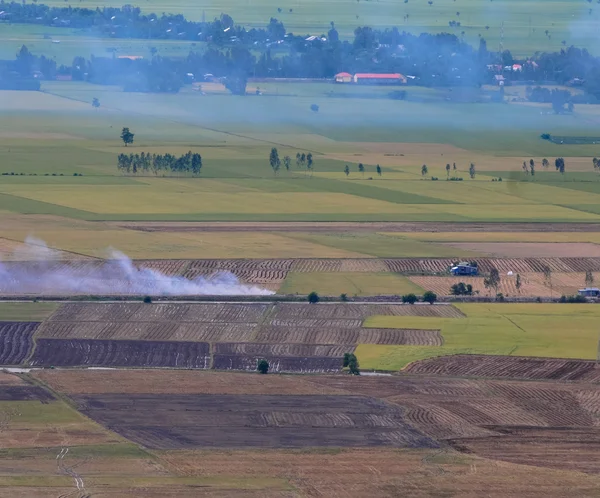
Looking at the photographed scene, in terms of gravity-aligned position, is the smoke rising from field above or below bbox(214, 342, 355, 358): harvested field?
above

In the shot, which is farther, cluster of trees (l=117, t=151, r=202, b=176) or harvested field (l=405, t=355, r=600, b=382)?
cluster of trees (l=117, t=151, r=202, b=176)

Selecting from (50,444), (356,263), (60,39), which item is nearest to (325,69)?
(60,39)

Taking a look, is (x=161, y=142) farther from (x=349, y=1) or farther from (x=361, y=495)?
(x=349, y=1)

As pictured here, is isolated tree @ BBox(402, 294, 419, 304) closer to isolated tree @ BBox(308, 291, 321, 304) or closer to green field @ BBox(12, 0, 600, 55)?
isolated tree @ BBox(308, 291, 321, 304)

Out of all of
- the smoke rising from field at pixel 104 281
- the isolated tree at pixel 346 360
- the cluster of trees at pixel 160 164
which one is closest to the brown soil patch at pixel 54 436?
the isolated tree at pixel 346 360

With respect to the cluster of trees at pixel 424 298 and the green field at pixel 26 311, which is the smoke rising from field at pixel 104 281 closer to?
the green field at pixel 26 311

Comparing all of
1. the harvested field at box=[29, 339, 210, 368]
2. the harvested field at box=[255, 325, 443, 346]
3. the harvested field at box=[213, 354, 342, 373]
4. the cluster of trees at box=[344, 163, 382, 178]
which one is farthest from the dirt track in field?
the harvested field at box=[213, 354, 342, 373]

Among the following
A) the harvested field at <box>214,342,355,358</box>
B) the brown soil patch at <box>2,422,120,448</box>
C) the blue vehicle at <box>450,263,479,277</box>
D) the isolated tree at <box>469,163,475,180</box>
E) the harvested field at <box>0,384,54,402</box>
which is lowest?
the brown soil patch at <box>2,422,120,448</box>
